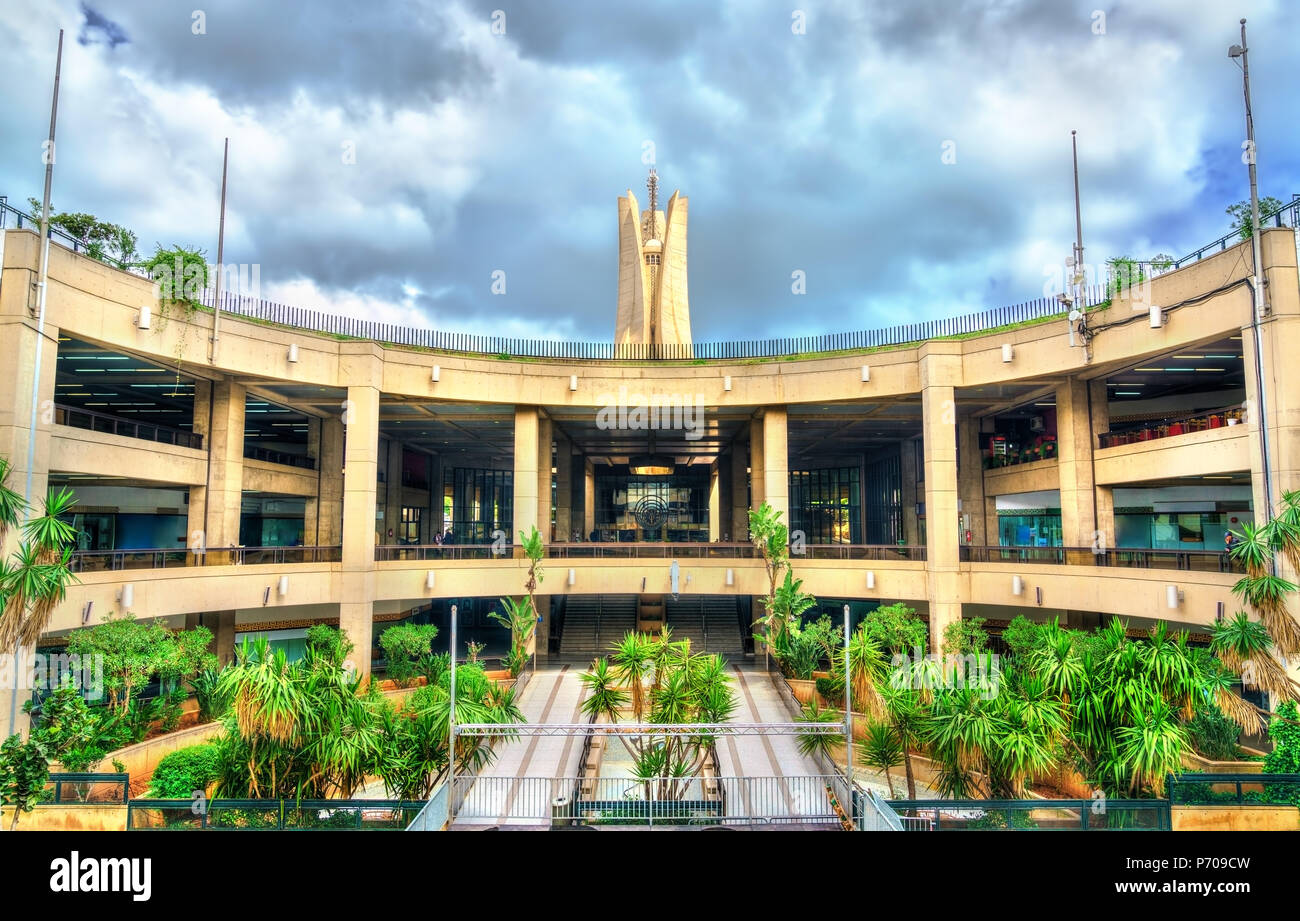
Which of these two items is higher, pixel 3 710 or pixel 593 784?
pixel 3 710

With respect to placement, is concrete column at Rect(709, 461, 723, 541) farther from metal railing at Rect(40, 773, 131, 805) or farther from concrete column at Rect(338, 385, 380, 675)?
metal railing at Rect(40, 773, 131, 805)

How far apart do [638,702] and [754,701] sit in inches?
276

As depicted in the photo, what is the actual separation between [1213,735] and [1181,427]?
8651 mm

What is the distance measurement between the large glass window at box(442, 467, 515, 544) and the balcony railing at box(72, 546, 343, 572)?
24.2 m

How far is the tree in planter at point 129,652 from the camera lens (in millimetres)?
16656

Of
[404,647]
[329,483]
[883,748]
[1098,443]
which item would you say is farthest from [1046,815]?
[329,483]

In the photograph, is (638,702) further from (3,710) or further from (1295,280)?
(1295,280)

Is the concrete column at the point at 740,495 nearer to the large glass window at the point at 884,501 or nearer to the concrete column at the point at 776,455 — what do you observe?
the concrete column at the point at 776,455

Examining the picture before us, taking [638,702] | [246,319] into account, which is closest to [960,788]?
[638,702]

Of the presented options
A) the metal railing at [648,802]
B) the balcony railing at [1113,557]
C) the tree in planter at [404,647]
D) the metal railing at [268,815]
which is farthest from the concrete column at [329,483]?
the balcony railing at [1113,557]

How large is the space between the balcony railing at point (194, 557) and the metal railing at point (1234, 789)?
2302 centimetres

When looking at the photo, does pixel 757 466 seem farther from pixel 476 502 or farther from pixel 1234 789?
pixel 476 502

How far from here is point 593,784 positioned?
15789 millimetres

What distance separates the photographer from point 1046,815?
1170 centimetres
